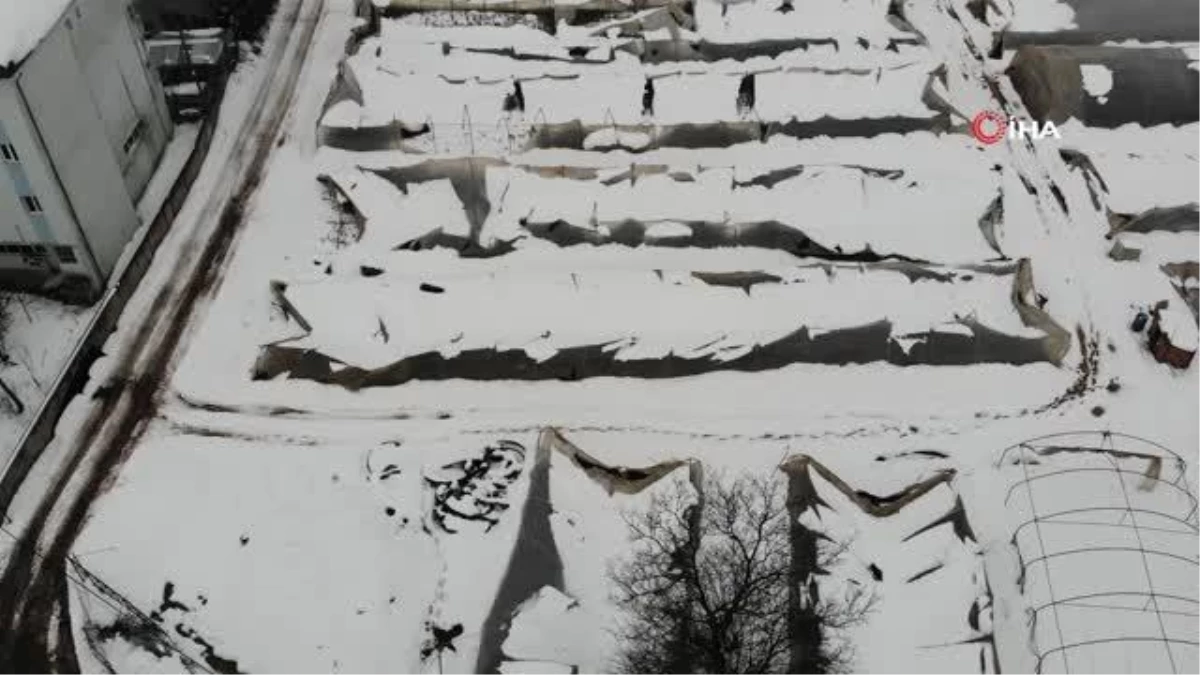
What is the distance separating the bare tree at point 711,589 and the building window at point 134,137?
745 inches

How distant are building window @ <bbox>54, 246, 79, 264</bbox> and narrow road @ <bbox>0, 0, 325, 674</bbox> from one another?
71.7 inches

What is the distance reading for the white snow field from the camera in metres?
20.8

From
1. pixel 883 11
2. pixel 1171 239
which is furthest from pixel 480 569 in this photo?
pixel 883 11

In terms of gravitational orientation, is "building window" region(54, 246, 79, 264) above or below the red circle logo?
above

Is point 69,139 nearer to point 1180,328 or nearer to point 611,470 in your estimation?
point 611,470

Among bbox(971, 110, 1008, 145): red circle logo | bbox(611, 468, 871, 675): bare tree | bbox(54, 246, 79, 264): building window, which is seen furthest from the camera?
bbox(971, 110, 1008, 145): red circle logo

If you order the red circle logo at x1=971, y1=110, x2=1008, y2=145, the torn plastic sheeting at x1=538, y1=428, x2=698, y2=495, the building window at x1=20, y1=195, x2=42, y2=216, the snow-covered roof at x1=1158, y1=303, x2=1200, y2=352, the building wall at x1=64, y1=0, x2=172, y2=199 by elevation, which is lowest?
the snow-covered roof at x1=1158, y1=303, x2=1200, y2=352

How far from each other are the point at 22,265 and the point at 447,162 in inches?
448

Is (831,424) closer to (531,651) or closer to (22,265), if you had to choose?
(531,651)

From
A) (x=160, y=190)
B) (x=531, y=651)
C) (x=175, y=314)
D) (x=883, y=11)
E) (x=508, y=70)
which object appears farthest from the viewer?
(x=883, y=11)

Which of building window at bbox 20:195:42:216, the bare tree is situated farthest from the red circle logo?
building window at bbox 20:195:42:216

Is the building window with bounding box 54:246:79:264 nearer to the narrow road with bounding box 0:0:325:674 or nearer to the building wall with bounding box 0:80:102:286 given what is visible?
the building wall with bounding box 0:80:102:286

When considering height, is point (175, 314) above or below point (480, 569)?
above

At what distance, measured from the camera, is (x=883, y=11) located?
37000mm
